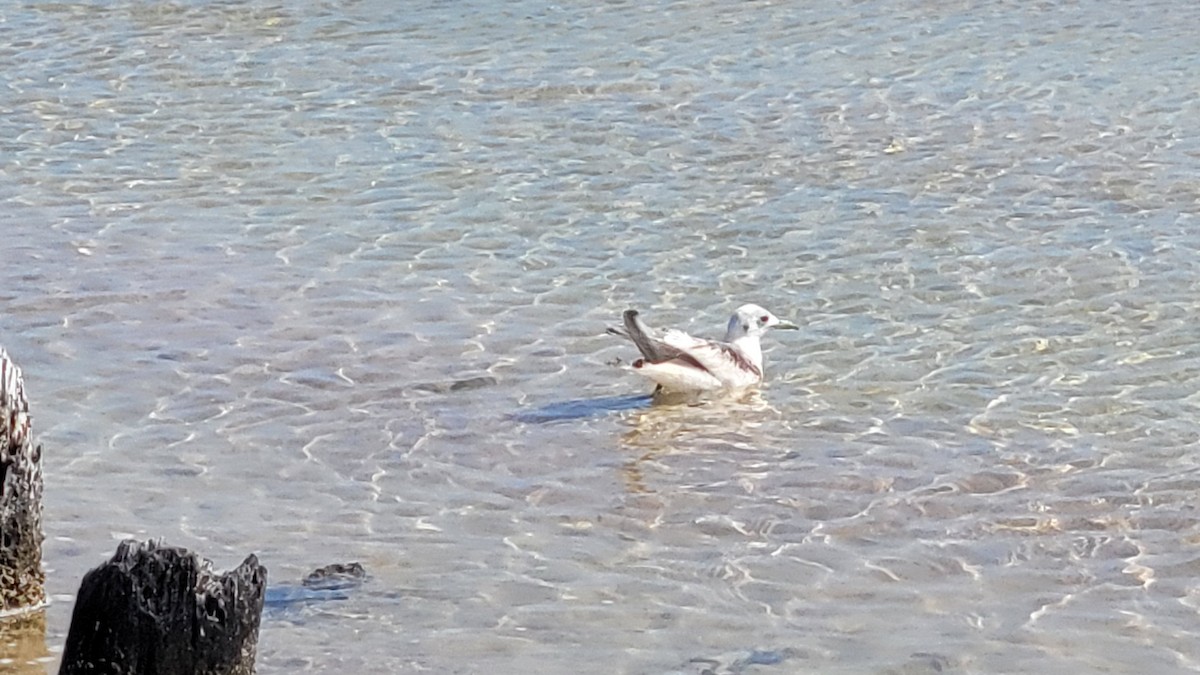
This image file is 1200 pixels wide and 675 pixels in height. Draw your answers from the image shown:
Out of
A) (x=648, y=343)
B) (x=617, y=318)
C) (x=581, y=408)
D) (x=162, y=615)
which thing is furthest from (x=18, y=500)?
(x=617, y=318)

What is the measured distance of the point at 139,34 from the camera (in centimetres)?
1869

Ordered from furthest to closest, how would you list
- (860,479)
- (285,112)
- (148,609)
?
1. (285,112)
2. (860,479)
3. (148,609)

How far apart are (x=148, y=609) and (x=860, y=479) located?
3809mm

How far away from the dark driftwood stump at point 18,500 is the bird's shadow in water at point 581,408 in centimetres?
302

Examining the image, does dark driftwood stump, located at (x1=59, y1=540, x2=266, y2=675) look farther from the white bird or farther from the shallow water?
the white bird

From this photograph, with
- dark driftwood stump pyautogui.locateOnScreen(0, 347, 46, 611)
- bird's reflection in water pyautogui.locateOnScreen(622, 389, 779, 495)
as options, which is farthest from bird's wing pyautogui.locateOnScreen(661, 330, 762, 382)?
dark driftwood stump pyautogui.locateOnScreen(0, 347, 46, 611)

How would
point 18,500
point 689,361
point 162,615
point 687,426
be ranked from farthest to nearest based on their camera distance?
point 689,361 → point 687,426 → point 18,500 → point 162,615

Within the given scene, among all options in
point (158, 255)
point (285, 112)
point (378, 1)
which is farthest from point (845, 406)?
point (378, 1)

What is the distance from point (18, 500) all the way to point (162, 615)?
1.21 meters

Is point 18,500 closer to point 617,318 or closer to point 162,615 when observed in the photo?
point 162,615

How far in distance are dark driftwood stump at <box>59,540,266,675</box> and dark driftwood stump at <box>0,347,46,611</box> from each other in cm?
93

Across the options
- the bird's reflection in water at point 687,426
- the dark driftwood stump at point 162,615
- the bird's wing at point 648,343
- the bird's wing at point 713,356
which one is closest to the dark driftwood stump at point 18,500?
the dark driftwood stump at point 162,615

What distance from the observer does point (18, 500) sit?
6.36 metres

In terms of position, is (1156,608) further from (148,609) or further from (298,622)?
(148,609)
